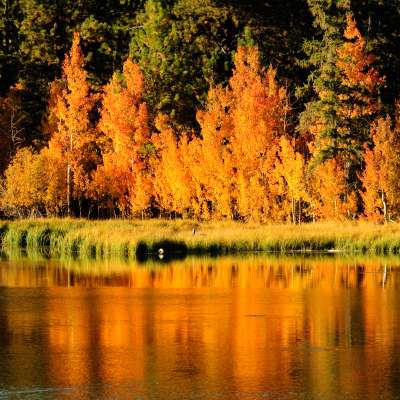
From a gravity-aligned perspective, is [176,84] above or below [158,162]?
above

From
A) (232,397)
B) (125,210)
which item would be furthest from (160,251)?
(232,397)

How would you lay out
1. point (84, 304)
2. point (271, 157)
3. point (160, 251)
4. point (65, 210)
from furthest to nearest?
1. point (65, 210)
2. point (271, 157)
3. point (160, 251)
4. point (84, 304)

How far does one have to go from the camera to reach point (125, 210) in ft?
189

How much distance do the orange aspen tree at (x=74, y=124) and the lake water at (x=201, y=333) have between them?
75.2 ft

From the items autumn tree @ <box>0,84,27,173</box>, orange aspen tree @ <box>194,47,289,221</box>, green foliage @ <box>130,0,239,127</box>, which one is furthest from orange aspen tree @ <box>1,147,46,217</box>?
green foliage @ <box>130,0,239,127</box>

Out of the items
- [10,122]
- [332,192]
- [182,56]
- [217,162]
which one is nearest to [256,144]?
[217,162]

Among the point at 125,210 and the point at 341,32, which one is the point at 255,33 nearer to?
the point at 341,32

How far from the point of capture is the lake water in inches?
563

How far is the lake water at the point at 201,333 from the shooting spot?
46.9 ft

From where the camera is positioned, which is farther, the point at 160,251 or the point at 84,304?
Answer: the point at 160,251

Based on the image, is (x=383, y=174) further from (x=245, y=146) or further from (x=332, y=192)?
(x=245, y=146)

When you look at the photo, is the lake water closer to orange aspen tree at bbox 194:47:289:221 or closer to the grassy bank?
the grassy bank

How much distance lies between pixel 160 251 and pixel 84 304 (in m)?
14.9

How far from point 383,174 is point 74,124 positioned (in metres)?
16.8
